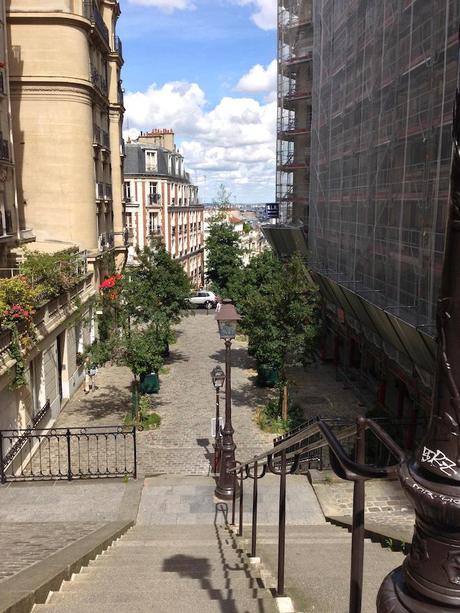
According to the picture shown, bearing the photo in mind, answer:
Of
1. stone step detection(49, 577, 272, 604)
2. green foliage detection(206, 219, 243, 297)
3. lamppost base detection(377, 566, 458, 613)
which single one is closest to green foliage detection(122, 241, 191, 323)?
stone step detection(49, 577, 272, 604)

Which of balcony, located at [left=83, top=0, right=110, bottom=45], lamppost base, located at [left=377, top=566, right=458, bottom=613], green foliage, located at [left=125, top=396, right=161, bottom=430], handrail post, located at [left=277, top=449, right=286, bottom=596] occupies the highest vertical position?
balcony, located at [left=83, top=0, right=110, bottom=45]

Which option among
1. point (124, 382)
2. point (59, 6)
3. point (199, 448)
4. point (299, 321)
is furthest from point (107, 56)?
point (199, 448)

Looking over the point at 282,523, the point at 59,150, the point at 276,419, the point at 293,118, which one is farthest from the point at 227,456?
the point at 293,118

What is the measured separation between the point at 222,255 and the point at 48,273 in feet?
88.9

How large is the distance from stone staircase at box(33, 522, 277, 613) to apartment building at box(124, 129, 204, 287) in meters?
40.8

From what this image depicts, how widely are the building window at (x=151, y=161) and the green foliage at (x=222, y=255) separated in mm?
12797

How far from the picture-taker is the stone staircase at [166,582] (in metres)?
4.64

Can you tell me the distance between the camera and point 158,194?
52.9 m

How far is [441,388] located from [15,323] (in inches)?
493

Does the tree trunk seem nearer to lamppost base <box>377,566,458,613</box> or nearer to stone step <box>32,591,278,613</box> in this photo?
stone step <box>32,591,278,613</box>

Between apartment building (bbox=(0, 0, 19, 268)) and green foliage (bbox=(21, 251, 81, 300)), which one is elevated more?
apartment building (bbox=(0, 0, 19, 268))

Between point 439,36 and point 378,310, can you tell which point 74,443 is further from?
point 439,36

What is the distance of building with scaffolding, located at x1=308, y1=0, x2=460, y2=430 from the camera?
11.6m

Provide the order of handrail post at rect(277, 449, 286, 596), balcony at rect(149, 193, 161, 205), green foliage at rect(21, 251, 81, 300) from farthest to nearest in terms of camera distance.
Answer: balcony at rect(149, 193, 161, 205) < green foliage at rect(21, 251, 81, 300) < handrail post at rect(277, 449, 286, 596)
